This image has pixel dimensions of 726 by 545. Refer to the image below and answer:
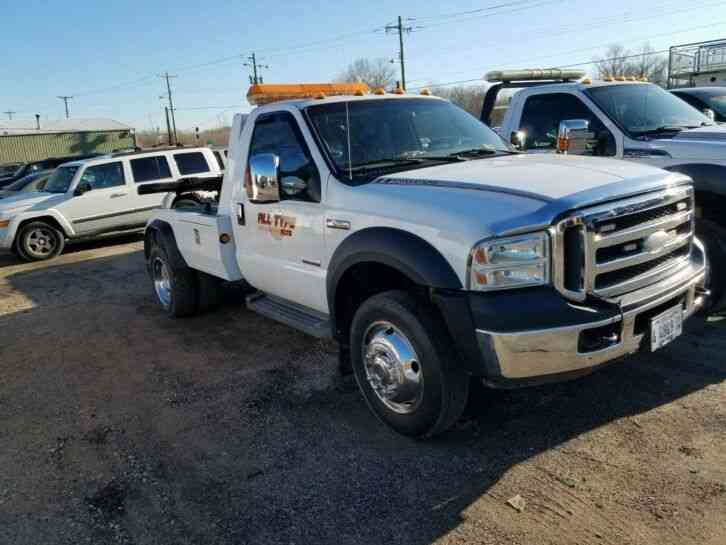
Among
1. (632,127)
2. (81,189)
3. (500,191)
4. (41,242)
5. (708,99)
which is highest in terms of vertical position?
(708,99)

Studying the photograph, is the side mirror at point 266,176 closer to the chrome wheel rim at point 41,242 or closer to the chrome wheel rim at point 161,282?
the chrome wheel rim at point 161,282

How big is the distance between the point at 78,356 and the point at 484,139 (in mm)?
4088

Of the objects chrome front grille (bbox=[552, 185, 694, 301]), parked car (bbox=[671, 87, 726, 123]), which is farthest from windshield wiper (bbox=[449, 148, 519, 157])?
parked car (bbox=[671, 87, 726, 123])

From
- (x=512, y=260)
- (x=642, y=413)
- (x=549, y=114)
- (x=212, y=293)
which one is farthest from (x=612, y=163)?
(x=212, y=293)

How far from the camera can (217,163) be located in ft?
41.8

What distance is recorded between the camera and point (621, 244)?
122 inches

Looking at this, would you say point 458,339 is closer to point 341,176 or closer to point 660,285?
point 660,285

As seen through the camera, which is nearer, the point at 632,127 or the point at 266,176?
the point at 266,176

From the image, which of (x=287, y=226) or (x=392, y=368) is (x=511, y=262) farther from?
(x=287, y=226)

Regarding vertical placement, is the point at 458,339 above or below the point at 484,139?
below

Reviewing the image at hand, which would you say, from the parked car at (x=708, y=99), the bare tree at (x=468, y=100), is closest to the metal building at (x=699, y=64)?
the bare tree at (x=468, y=100)

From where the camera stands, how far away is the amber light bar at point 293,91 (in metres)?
4.98

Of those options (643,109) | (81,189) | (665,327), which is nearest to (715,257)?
(665,327)

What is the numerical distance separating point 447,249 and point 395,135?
1528mm
